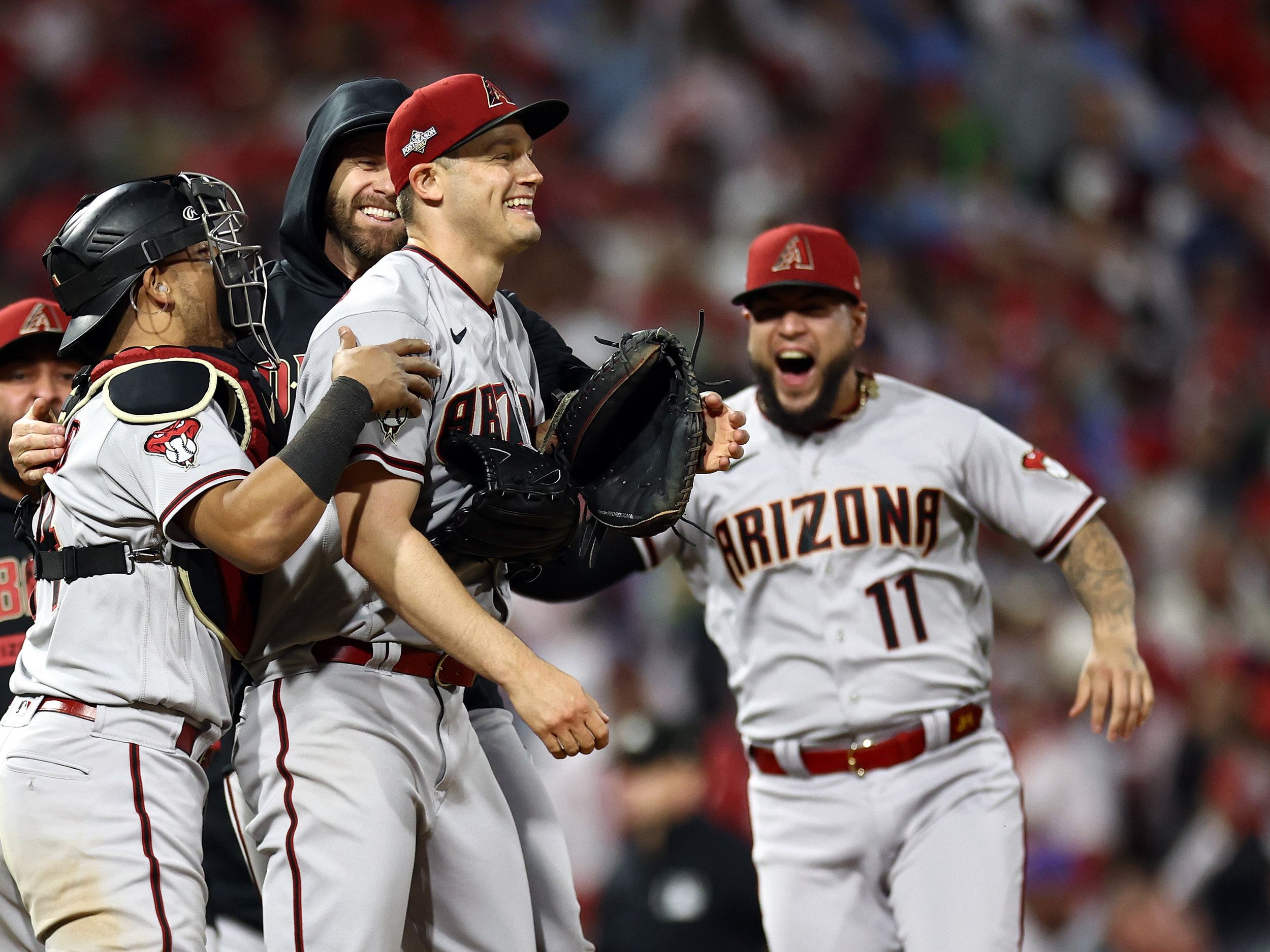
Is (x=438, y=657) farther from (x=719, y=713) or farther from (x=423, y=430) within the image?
(x=719, y=713)

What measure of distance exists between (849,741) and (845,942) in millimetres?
503

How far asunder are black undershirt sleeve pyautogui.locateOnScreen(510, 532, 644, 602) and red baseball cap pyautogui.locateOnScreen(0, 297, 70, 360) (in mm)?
1322

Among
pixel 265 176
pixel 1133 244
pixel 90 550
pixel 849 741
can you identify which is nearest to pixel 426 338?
pixel 90 550

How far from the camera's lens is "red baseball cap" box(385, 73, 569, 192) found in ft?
9.28

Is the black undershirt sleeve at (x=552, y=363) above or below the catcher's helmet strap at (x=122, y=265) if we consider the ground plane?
below

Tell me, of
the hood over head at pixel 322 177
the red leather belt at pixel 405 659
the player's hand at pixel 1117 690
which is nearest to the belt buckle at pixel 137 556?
the red leather belt at pixel 405 659

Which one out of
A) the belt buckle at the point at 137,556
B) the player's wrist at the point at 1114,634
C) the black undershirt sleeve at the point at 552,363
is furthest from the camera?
the player's wrist at the point at 1114,634

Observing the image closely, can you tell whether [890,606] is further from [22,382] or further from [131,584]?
[22,382]

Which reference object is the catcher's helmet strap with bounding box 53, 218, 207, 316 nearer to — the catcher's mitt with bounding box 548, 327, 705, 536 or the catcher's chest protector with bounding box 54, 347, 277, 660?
the catcher's chest protector with bounding box 54, 347, 277, 660

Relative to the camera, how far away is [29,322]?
3.71 metres

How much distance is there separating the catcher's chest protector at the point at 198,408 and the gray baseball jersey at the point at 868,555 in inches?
57.9

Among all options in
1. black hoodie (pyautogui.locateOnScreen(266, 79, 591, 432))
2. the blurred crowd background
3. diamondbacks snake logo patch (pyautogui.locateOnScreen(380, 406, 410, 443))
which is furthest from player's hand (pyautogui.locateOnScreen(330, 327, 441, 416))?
the blurred crowd background

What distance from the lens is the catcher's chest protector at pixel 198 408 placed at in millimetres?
2629

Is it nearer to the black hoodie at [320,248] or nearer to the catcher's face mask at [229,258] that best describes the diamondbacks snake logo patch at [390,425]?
the catcher's face mask at [229,258]
